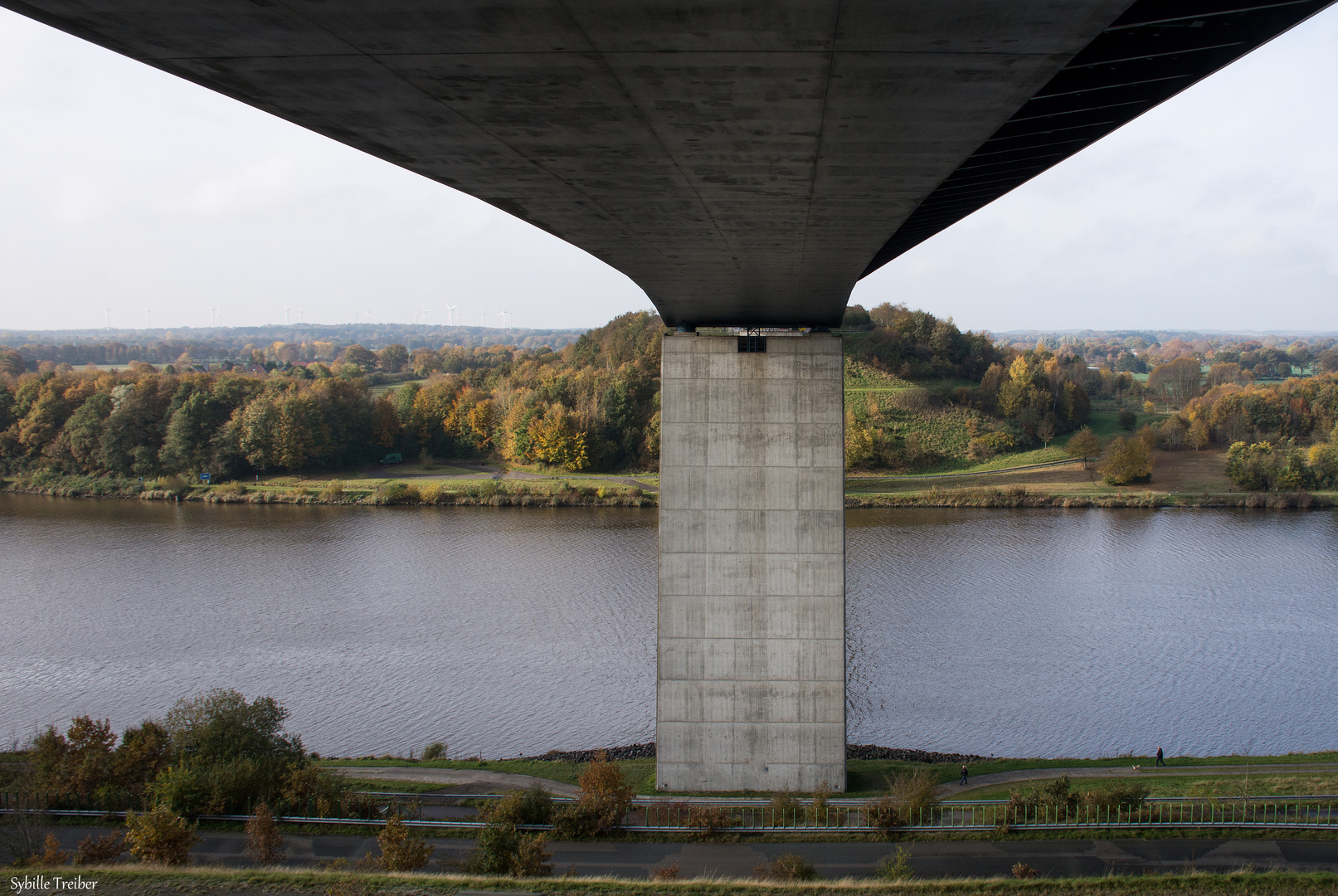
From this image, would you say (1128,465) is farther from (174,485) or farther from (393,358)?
(393,358)

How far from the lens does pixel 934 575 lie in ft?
80.8

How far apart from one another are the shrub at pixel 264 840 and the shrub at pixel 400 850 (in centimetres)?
135

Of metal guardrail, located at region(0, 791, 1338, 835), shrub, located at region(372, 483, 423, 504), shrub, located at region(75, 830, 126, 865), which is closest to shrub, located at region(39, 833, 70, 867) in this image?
shrub, located at region(75, 830, 126, 865)

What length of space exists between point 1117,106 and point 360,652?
18.5 meters

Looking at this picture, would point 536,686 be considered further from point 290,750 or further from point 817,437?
point 817,437

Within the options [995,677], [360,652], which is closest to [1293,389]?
[995,677]

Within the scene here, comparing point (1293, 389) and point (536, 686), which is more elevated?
point (1293, 389)

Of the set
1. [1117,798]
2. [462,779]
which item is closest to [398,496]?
[462,779]

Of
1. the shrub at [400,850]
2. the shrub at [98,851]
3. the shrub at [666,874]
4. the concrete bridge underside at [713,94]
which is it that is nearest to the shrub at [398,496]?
the shrub at [98,851]

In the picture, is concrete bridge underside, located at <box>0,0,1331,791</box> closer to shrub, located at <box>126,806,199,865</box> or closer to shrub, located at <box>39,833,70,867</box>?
shrub, located at <box>126,806,199,865</box>

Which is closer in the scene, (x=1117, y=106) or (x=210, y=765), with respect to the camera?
(x=1117, y=106)

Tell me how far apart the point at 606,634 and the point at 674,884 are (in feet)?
38.1

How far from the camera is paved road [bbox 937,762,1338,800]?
488 inches

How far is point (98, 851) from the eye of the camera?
9.30 metres
